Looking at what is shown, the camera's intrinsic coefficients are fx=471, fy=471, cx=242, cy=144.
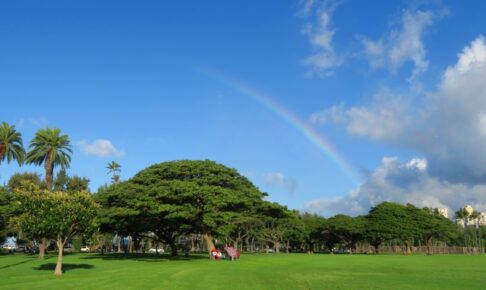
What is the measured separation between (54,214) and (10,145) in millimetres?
43327

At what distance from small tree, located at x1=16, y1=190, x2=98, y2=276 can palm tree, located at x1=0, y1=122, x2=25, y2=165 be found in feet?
130

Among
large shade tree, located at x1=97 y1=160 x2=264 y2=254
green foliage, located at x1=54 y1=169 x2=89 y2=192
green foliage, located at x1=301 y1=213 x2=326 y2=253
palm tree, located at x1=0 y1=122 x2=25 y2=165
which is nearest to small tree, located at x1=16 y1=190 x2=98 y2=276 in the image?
large shade tree, located at x1=97 y1=160 x2=264 y2=254

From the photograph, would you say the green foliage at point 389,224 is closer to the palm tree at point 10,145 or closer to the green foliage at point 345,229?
the green foliage at point 345,229

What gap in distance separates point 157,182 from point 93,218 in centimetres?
2502

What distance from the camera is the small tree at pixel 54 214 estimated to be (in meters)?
34.7

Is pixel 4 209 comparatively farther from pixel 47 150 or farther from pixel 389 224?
pixel 389 224

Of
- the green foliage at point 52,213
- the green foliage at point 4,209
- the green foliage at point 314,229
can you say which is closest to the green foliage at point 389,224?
the green foliage at point 314,229

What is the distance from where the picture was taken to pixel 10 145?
72.0 m

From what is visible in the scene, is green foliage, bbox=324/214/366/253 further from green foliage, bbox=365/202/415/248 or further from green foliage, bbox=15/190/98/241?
green foliage, bbox=15/190/98/241

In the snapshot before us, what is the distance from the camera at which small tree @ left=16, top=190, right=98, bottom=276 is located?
34.7 m

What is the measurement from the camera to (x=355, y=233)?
12444 centimetres

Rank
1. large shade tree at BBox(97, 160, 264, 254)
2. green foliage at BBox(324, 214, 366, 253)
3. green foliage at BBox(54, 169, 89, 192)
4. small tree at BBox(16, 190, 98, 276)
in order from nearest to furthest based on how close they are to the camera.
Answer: small tree at BBox(16, 190, 98, 276)
large shade tree at BBox(97, 160, 264, 254)
green foliage at BBox(54, 169, 89, 192)
green foliage at BBox(324, 214, 366, 253)

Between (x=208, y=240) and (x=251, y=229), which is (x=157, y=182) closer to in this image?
(x=208, y=240)

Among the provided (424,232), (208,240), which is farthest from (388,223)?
(208,240)
